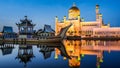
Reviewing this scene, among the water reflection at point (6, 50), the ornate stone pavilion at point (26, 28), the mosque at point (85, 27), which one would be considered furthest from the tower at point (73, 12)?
the water reflection at point (6, 50)

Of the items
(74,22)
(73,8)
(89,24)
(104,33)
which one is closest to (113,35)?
(104,33)

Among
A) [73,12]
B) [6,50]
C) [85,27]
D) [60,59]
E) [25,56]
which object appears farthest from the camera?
[73,12]

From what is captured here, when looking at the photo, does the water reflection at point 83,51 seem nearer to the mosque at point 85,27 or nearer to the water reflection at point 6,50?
the water reflection at point 6,50

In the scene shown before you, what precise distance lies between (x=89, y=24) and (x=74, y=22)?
2889mm

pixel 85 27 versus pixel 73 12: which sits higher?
pixel 73 12

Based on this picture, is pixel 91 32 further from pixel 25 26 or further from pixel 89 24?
pixel 25 26

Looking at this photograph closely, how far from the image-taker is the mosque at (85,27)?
131ft

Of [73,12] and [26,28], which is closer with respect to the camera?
[26,28]

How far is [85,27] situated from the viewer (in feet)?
141

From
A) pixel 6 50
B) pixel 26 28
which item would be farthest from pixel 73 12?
pixel 6 50

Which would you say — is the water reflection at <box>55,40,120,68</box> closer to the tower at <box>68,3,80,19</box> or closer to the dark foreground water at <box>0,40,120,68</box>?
the dark foreground water at <box>0,40,120,68</box>

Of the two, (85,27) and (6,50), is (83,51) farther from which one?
(85,27)

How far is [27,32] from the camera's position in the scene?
34.0m

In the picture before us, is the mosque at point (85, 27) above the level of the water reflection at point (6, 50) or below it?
above
